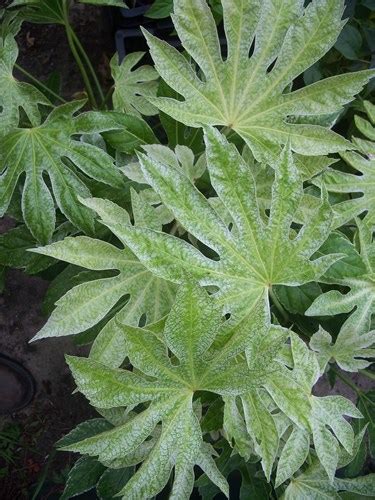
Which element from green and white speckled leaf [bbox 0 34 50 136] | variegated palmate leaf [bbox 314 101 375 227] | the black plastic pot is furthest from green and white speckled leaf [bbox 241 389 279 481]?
the black plastic pot

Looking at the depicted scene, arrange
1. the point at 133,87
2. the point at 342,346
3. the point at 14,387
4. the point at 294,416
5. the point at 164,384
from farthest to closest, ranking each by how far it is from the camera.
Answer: the point at 14,387
the point at 133,87
the point at 342,346
the point at 294,416
the point at 164,384

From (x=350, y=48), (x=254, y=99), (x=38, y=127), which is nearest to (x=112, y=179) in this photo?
(x=38, y=127)

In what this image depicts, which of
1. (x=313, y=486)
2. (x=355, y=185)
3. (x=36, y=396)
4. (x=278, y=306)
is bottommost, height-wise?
(x=36, y=396)

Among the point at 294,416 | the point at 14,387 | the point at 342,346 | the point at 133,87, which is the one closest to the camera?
the point at 294,416

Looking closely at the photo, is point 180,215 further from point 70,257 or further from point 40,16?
point 40,16

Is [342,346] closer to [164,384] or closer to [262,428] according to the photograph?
[262,428]

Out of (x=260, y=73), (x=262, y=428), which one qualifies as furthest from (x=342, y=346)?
(x=260, y=73)

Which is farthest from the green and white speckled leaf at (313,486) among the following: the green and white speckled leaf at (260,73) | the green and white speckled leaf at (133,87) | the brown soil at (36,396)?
the brown soil at (36,396)
